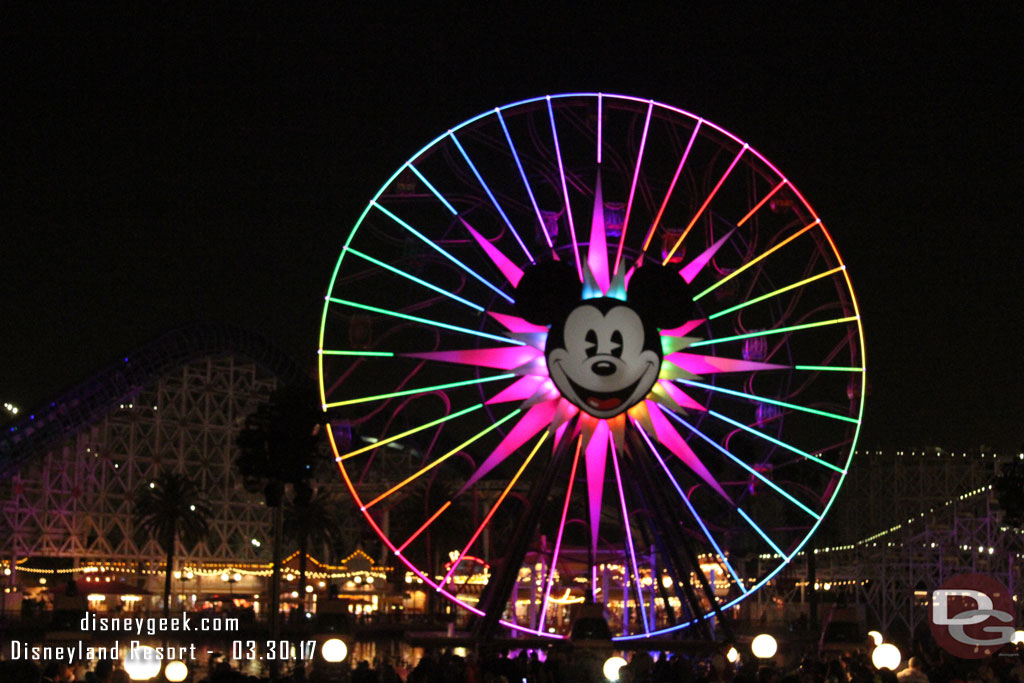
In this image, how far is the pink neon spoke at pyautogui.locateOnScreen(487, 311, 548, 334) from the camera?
24812 mm

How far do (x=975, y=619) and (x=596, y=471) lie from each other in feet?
33.1

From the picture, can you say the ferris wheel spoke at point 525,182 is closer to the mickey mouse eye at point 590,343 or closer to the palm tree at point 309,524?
the mickey mouse eye at point 590,343

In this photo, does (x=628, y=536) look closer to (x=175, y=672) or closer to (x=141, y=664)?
(x=175, y=672)

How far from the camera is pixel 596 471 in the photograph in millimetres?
24688

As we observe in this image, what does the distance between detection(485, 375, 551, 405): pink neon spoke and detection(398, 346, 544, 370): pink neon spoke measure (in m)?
0.35

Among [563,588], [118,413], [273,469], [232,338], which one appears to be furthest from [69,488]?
[273,469]

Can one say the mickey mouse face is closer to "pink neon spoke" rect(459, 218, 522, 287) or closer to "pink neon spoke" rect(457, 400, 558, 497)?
"pink neon spoke" rect(457, 400, 558, 497)

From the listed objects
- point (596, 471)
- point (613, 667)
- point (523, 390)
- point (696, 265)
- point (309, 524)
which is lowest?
point (613, 667)

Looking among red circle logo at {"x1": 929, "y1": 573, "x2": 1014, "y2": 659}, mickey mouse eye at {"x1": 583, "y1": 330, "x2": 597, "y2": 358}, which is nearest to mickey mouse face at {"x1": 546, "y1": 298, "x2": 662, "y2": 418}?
mickey mouse eye at {"x1": 583, "y1": 330, "x2": 597, "y2": 358}

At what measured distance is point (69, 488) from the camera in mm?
55469

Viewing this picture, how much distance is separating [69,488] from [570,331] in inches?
1452

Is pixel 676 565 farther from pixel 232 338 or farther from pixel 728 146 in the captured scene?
pixel 232 338

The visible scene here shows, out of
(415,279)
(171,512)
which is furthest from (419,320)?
(171,512)

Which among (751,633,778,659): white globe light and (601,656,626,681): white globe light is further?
(751,633,778,659): white globe light
